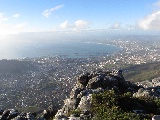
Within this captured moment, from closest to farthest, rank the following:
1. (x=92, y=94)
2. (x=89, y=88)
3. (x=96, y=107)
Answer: (x=96, y=107), (x=92, y=94), (x=89, y=88)

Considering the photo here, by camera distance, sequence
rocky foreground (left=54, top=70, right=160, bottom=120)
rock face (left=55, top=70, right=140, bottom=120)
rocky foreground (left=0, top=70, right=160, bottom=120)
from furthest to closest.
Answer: rock face (left=55, top=70, right=140, bottom=120), rocky foreground (left=54, top=70, right=160, bottom=120), rocky foreground (left=0, top=70, right=160, bottom=120)

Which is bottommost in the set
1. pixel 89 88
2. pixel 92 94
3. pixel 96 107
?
pixel 89 88

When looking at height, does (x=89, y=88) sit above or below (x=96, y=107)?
below

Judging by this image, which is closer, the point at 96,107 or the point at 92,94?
the point at 96,107

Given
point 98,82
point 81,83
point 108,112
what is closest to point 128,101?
point 108,112

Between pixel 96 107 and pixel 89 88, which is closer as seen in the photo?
pixel 96 107

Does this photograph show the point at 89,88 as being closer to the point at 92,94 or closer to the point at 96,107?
the point at 92,94

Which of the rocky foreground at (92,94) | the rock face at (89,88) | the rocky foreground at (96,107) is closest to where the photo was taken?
the rocky foreground at (96,107)

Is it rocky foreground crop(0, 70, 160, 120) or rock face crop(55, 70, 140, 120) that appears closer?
rocky foreground crop(0, 70, 160, 120)

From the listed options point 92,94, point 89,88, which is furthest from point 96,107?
point 89,88

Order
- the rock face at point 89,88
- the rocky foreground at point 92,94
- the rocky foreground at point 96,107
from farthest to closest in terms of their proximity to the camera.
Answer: the rock face at point 89,88, the rocky foreground at point 92,94, the rocky foreground at point 96,107

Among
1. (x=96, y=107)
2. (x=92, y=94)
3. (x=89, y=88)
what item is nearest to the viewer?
(x=96, y=107)

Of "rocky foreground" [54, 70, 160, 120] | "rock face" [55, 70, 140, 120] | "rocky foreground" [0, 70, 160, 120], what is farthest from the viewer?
"rock face" [55, 70, 140, 120]
